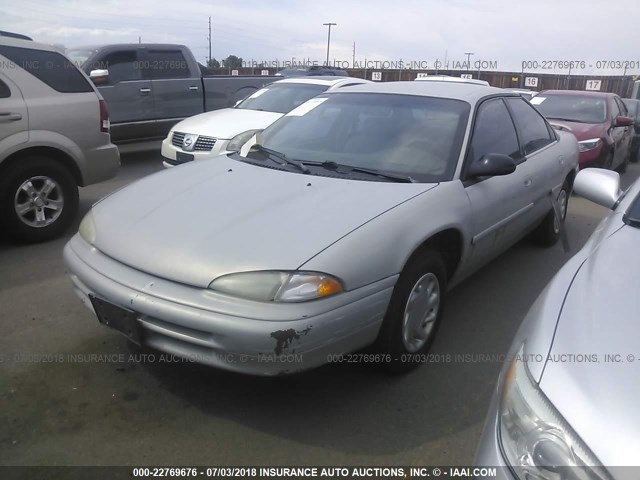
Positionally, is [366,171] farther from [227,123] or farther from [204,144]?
[227,123]

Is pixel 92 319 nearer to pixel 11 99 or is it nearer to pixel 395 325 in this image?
pixel 395 325

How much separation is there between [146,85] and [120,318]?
7.55 meters

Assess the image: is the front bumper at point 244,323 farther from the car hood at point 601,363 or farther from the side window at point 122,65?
the side window at point 122,65

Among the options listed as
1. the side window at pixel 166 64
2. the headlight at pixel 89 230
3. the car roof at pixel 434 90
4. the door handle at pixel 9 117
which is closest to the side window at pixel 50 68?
the door handle at pixel 9 117

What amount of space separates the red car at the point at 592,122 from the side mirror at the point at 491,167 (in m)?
5.19

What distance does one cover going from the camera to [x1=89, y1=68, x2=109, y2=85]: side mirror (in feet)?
26.3

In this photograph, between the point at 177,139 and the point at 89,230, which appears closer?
the point at 89,230

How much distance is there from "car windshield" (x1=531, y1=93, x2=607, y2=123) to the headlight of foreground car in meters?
7.75

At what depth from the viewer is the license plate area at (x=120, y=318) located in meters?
2.42

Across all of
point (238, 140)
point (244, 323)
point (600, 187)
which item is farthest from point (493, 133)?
point (238, 140)

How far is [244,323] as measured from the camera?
2207 mm

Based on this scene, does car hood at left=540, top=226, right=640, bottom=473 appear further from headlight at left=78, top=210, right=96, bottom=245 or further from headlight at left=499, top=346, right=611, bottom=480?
headlight at left=78, top=210, right=96, bottom=245

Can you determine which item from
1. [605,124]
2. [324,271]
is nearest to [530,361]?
[324,271]

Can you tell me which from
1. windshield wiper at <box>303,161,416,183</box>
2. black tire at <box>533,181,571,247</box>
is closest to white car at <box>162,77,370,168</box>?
black tire at <box>533,181,571,247</box>
